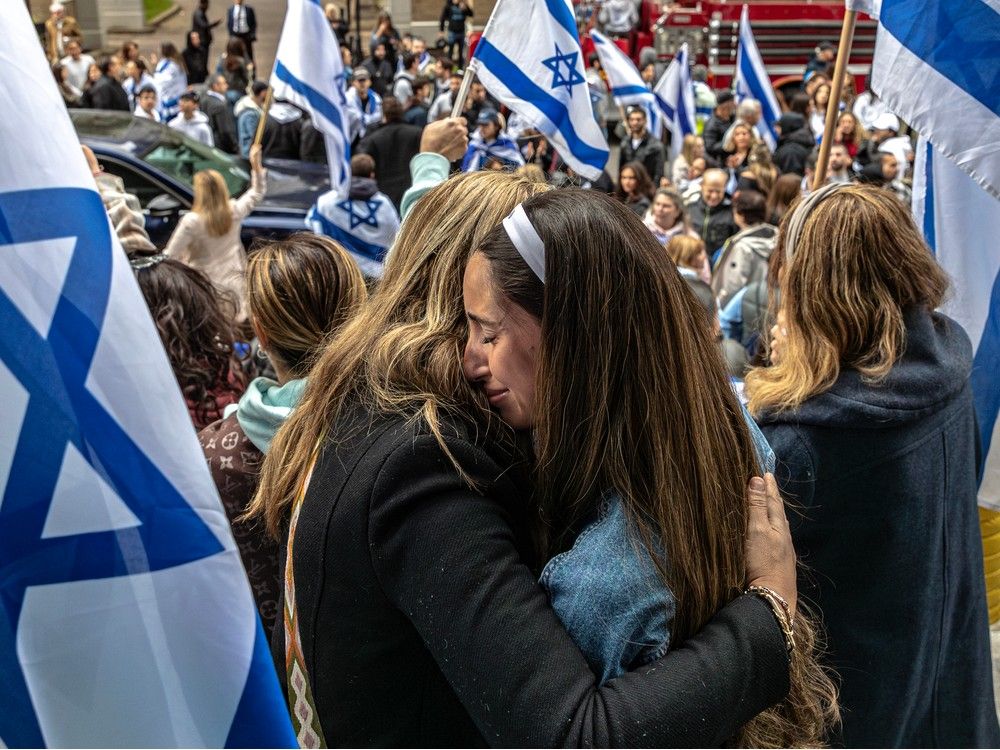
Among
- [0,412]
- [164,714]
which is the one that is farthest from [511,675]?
[0,412]

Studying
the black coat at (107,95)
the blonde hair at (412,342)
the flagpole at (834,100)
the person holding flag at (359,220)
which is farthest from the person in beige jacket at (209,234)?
the black coat at (107,95)

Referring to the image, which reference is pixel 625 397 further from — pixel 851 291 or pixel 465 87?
pixel 465 87

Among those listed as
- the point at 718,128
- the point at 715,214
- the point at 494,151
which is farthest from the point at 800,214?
the point at 718,128

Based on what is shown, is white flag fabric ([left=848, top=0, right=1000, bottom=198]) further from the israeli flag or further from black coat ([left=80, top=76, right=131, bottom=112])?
black coat ([left=80, top=76, right=131, bottom=112])

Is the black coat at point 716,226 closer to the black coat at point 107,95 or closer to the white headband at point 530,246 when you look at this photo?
the white headband at point 530,246

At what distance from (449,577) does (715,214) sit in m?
7.17

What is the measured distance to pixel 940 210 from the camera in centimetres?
307

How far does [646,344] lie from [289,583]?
61 cm

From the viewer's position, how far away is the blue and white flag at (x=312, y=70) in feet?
21.7

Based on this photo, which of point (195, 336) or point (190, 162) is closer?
point (195, 336)

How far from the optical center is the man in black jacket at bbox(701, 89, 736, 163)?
41.4ft

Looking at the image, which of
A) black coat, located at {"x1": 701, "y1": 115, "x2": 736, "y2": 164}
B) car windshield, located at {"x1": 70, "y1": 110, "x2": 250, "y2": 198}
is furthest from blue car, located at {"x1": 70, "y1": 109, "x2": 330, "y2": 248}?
black coat, located at {"x1": 701, "y1": 115, "x2": 736, "y2": 164}

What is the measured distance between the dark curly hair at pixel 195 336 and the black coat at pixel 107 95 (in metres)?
12.0

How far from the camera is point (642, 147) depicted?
36.2ft
